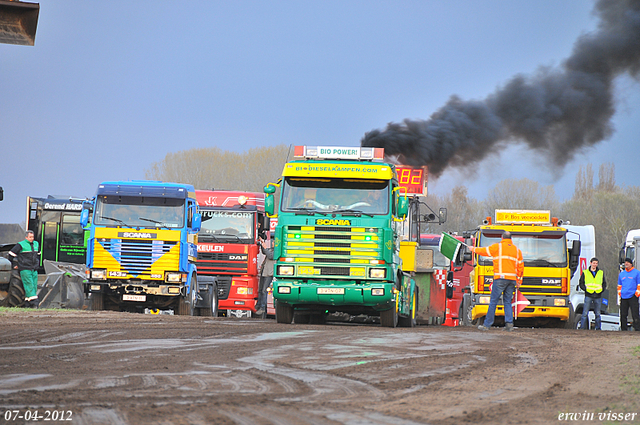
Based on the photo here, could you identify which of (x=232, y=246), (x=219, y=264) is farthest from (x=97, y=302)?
(x=232, y=246)

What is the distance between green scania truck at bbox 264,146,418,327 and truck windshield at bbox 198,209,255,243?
6634 millimetres

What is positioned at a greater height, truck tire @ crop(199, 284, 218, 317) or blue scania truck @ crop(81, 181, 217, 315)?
blue scania truck @ crop(81, 181, 217, 315)

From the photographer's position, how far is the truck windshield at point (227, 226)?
2275cm

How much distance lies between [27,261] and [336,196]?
31.2ft

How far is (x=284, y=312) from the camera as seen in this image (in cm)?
1711

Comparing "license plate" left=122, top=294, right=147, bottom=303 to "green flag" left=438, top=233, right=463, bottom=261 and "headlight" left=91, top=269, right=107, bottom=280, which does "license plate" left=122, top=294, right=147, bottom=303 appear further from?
"green flag" left=438, top=233, right=463, bottom=261

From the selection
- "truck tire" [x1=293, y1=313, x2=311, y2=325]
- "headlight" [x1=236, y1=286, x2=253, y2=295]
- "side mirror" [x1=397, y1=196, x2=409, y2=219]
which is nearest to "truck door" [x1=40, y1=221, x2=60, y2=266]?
"headlight" [x1=236, y1=286, x2=253, y2=295]

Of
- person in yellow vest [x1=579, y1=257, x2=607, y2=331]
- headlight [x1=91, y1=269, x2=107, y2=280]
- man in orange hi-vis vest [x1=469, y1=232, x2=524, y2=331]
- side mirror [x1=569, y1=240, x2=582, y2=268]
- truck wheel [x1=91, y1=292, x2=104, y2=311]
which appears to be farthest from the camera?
side mirror [x1=569, y1=240, x2=582, y2=268]

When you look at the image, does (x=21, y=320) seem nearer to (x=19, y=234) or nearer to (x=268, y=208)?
(x=268, y=208)

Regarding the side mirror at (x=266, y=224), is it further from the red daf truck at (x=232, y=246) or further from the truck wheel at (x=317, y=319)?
the red daf truck at (x=232, y=246)

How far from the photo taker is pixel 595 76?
2275cm

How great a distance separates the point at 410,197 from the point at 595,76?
697 centimetres

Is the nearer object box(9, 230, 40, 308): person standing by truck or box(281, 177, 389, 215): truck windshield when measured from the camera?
box(281, 177, 389, 215): truck windshield

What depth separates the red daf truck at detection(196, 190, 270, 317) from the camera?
2277cm
